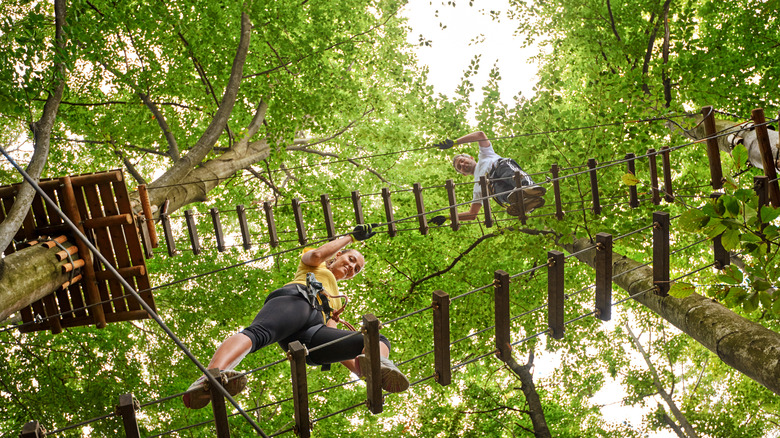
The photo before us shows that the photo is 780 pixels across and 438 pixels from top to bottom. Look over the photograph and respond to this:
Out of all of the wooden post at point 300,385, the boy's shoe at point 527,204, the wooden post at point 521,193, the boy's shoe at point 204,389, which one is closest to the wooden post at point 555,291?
the wooden post at point 300,385

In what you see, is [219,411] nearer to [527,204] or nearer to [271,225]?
[271,225]

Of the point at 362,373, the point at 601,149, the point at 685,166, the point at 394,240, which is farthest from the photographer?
the point at 685,166

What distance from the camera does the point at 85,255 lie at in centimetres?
470

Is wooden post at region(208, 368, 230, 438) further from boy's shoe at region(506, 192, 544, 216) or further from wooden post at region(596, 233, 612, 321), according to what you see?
boy's shoe at region(506, 192, 544, 216)

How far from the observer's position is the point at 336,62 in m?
10.1

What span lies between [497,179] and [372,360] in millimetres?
3468

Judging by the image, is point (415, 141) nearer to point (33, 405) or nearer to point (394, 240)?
point (394, 240)

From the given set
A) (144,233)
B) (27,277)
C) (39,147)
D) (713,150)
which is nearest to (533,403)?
(713,150)

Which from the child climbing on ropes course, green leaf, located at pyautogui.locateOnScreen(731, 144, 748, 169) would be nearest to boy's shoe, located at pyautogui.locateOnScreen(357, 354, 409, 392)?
the child climbing on ropes course

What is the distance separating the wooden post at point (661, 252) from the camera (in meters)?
3.57

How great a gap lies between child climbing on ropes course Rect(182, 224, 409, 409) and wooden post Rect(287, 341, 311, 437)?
13.7 inches

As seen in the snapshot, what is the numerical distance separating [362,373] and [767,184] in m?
3.29

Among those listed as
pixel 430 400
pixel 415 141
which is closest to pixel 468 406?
pixel 430 400

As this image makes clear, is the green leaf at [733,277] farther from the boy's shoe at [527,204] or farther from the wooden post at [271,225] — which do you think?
the wooden post at [271,225]
